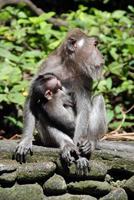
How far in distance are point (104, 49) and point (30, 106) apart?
3172 mm

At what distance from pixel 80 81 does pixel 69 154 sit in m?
0.85

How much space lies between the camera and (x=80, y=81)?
236 inches

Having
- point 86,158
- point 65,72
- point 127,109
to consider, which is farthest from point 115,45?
point 86,158

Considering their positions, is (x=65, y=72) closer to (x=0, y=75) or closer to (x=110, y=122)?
(x=0, y=75)

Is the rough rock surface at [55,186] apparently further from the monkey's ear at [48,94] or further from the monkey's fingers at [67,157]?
the monkey's ear at [48,94]

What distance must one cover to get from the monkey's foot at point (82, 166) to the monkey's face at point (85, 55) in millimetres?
970

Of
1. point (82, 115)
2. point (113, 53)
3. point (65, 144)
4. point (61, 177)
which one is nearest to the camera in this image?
point (61, 177)

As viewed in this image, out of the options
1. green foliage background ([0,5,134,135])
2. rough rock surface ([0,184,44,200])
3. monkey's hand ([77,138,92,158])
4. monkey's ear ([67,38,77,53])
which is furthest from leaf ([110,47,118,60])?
rough rock surface ([0,184,44,200])

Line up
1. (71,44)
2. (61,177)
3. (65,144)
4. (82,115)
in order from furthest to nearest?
(71,44), (82,115), (65,144), (61,177)

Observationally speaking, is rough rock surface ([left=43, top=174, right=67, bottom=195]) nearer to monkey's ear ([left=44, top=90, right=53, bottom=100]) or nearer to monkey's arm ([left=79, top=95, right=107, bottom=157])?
monkey's arm ([left=79, top=95, right=107, bottom=157])

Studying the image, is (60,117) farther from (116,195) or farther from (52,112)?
(116,195)

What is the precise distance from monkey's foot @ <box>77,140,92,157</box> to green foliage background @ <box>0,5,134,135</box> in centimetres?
155

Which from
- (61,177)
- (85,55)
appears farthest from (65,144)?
(85,55)

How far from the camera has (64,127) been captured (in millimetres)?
5844
